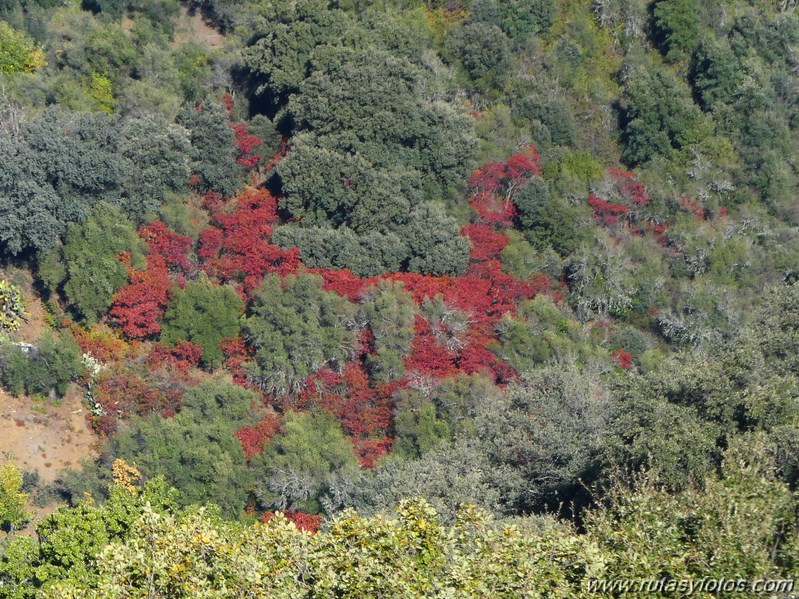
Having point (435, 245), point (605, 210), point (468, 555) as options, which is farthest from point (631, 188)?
point (468, 555)

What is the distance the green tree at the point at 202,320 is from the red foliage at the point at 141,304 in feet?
1.51

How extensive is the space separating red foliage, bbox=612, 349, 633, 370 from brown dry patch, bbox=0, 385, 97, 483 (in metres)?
21.9

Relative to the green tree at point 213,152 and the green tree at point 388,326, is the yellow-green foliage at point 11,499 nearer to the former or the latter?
the green tree at point 388,326

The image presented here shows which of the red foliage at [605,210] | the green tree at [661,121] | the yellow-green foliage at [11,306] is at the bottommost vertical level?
the yellow-green foliage at [11,306]

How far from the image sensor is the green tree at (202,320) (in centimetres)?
5156

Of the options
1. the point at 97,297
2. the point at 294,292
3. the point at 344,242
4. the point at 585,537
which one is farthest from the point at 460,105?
the point at 585,537

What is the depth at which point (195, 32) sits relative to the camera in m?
66.3

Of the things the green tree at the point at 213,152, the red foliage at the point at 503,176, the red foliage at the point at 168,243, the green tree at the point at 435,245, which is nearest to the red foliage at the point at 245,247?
the red foliage at the point at 168,243

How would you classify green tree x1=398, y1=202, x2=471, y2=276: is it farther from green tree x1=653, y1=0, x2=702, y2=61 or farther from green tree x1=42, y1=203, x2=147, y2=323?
green tree x1=653, y1=0, x2=702, y2=61

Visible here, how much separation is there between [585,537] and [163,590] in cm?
826

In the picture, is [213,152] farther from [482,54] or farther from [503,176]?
[482,54]

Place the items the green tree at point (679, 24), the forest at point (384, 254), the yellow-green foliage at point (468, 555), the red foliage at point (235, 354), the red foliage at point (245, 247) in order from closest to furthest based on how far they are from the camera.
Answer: the yellow-green foliage at point (468, 555) < the forest at point (384, 254) < the red foliage at point (235, 354) < the red foliage at point (245, 247) < the green tree at point (679, 24)

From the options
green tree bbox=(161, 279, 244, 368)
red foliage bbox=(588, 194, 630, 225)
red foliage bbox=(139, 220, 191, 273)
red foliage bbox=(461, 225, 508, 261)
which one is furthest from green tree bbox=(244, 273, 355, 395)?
red foliage bbox=(588, 194, 630, 225)

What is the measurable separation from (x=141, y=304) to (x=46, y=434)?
21.6 feet
